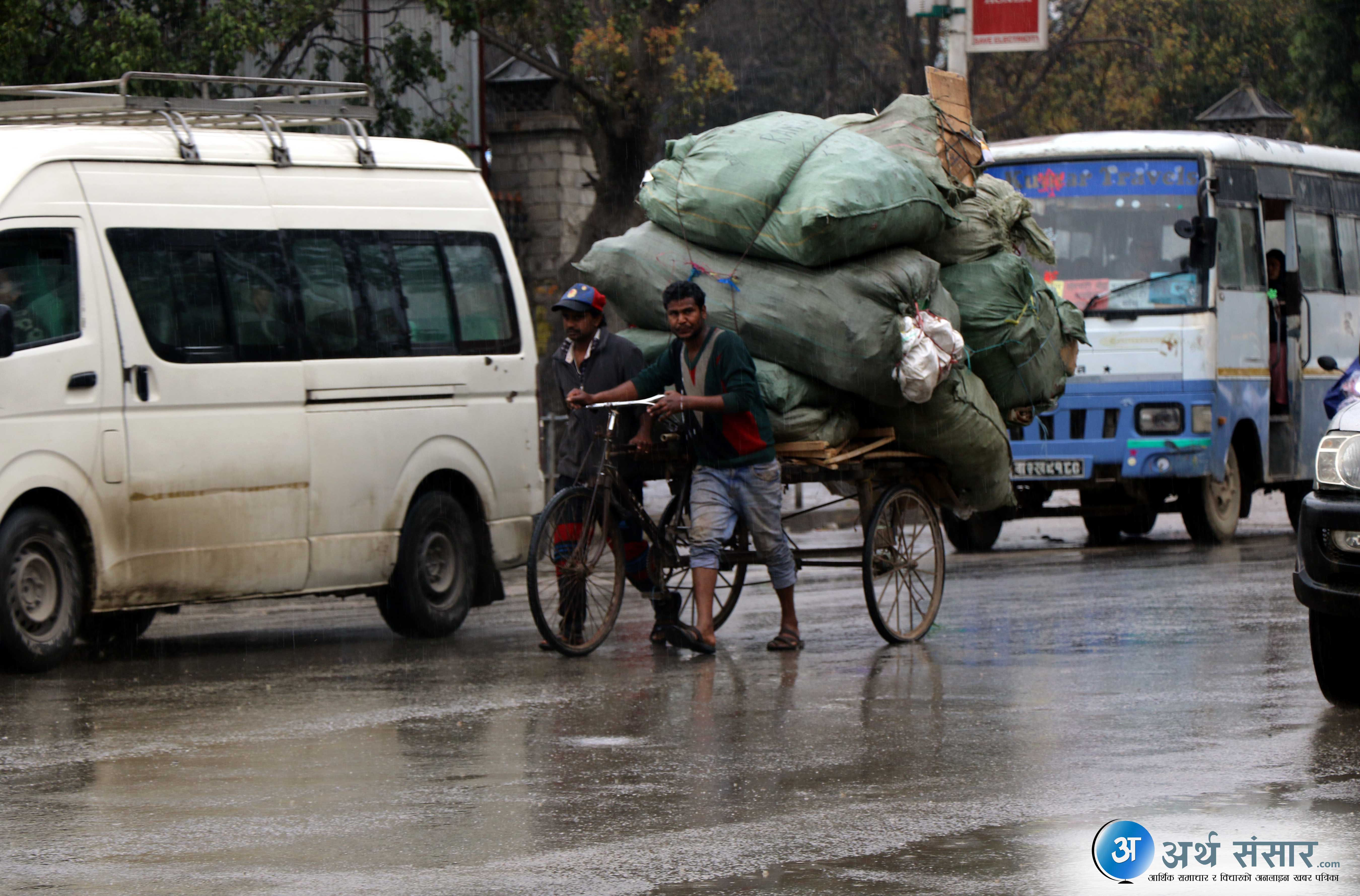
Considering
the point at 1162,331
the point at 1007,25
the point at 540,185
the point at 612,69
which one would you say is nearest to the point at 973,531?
the point at 1162,331

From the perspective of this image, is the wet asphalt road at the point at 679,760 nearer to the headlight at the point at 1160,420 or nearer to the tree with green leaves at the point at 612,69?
the headlight at the point at 1160,420

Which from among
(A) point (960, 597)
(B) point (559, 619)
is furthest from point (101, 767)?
(A) point (960, 597)

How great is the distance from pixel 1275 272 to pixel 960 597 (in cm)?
646

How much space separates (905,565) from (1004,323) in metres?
1.34

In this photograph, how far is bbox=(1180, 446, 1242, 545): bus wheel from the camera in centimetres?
1648

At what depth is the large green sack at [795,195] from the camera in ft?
31.2

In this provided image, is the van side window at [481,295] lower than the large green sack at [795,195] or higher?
lower

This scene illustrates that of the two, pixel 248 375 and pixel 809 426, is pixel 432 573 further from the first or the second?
pixel 809 426

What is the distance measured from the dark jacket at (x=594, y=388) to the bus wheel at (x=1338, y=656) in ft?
11.7

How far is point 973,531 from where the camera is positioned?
16.8 meters

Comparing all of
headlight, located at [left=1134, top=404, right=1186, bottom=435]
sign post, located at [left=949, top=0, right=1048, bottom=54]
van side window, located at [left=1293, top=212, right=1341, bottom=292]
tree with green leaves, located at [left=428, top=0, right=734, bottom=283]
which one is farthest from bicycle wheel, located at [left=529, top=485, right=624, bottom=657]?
tree with green leaves, located at [left=428, top=0, right=734, bottom=283]

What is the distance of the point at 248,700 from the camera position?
859 centimetres

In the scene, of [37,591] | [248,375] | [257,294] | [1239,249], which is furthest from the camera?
[1239,249]

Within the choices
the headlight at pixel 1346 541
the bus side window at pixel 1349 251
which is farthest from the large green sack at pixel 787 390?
the bus side window at pixel 1349 251
